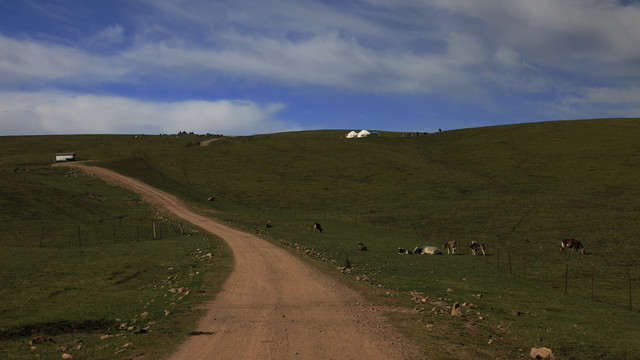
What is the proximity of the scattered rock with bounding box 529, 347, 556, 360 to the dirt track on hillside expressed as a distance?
335cm

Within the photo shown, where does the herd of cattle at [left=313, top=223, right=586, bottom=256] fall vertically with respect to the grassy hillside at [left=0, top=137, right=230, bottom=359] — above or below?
below

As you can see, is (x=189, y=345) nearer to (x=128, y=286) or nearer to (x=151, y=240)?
(x=128, y=286)

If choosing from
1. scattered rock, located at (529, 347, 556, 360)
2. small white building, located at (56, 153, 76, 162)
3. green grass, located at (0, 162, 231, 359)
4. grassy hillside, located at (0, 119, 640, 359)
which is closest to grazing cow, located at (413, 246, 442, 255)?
grassy hillside, located at (0, 119, 640, 359)

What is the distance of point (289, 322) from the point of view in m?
16.6

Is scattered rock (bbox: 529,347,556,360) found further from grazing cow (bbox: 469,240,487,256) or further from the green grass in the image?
grazing cow (bbox: 469,240,487,256)

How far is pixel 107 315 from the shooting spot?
62.2 feet

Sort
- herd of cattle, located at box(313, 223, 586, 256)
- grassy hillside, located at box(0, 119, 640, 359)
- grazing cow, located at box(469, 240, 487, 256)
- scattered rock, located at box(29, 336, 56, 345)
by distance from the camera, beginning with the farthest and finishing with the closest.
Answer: grazing cow, located at box(469, 240, 487, 256) → herd of cattle, located at box(313, 223, 586, 256) → grassy hillside, located at box(0, 119, 640, 359) → scattered rock, located at box(29, 336, 56, 345)

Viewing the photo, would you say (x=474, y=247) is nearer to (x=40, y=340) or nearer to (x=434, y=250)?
(x=434, y=250)

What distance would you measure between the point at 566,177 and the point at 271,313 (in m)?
89.6

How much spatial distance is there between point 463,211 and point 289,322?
53138 mm

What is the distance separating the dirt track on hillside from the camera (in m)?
13.5

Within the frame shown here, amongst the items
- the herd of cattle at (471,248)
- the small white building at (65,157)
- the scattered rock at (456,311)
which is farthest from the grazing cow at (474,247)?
the small white building at (65,157)

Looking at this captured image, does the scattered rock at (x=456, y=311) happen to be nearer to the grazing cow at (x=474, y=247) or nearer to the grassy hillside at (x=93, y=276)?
the grassy hillside at (x=93, y=276)

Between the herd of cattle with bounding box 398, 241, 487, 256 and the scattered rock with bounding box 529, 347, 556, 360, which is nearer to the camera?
the scattered rock with bounding box 529, 347, 556, 360
